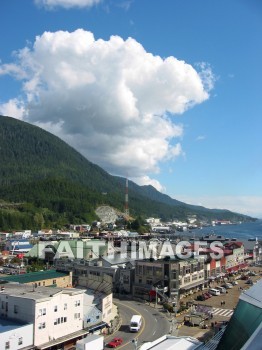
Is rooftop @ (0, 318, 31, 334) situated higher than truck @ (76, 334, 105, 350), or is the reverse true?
rooftop @ (0, 318, 31, 334)

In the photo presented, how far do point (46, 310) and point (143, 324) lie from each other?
10455 mm

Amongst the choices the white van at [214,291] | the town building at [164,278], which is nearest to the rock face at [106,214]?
the white van at [214,291]

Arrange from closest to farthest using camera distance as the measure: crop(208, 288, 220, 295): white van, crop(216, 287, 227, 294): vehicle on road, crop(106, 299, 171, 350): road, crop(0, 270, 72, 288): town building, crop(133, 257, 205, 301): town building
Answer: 1. crop(106, 299, 171, 350): road
2. crop(0, 270, 72, 288): town building
3. crop(133, 257, 205, 301): town building
4. crop(208, 288, 220, 295): white van
5. crop(216, 287, 227, 294): vehicle on road

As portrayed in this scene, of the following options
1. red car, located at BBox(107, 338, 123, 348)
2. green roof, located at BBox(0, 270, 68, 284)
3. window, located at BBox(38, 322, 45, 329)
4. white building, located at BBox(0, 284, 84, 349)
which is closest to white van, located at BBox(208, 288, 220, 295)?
green roof, located at BBox(0, 270, 68, 284)

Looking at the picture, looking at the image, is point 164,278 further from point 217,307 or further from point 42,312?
point 42,312

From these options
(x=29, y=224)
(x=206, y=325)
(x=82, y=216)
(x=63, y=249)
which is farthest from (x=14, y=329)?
(x=82, y=216)

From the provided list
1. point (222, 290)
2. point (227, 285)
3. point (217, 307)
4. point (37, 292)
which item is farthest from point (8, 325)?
point (227, 285)

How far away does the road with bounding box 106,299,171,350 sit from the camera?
27.3m

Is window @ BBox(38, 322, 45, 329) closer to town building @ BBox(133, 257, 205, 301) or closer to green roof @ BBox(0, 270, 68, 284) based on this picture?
green roof @ BBox(0, 270, 68, 284)

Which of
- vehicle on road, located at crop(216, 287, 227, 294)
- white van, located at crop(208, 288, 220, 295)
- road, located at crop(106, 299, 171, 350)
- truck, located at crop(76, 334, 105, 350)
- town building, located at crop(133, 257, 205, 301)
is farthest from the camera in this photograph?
vehicle on road, located at crop(216, 287, 227, 294)

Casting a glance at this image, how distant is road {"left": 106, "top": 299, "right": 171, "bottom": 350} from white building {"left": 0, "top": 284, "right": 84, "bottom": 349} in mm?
3521

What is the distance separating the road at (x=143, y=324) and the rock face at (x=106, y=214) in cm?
12727

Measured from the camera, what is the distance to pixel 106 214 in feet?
554

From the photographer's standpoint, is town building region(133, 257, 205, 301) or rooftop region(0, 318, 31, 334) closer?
rooftop region(0, 318, 31, 334)
